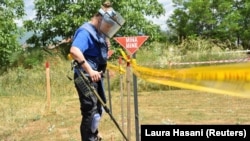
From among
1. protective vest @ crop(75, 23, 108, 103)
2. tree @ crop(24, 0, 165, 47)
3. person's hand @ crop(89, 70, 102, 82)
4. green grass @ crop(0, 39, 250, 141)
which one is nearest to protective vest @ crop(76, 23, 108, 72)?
protective vest @ crop(75, 23, 108, 103)

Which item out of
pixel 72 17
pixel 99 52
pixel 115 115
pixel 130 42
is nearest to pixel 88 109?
pixel 99 52

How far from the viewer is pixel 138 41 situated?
714cm

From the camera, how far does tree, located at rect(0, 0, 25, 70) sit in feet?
76.0

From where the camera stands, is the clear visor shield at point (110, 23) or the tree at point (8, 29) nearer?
the clear visor shield at point (110, 23)

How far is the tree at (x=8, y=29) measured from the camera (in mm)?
23172

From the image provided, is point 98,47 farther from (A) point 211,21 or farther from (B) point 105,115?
(A) point 211,21

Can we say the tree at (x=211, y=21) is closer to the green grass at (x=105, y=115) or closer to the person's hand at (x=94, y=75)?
the green grass at (x=105, y=115)

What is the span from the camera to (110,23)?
17.4 ft

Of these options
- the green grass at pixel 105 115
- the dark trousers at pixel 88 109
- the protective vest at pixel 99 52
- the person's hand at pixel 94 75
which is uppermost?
the protective vest at pixel 99 52

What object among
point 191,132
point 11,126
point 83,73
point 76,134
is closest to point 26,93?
point 11,126

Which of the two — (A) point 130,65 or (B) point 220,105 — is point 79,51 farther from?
(B) point 220,105

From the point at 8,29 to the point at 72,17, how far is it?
18.7 ft

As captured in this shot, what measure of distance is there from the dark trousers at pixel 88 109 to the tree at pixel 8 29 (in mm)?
17959

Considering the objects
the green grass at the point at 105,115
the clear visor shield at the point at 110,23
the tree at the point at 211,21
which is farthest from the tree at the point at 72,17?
the clear visor shield at the point at 110,23
